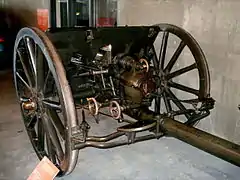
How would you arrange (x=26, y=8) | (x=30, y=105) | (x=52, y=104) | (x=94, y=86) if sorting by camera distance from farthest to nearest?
(x=26, y=8) → (x=94, y=86) → (x=30, y=105) → (x=52, y=104)

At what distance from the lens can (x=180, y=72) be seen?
2.83 metres

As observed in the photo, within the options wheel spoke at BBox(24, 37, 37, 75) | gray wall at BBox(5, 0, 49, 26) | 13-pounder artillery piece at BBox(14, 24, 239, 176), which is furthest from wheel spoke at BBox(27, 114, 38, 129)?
gray wall at BBox(5, 0, 49, 26)

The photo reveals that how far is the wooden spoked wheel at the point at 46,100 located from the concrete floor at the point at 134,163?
216 mm

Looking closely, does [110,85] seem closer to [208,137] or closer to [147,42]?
[147,42]

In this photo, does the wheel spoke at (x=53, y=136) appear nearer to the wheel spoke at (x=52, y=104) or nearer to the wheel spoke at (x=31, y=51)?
the wheel spoke at (x=52, y=104)

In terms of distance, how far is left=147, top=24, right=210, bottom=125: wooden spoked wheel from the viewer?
8.49ft

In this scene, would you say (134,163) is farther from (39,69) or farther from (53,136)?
(39,69)

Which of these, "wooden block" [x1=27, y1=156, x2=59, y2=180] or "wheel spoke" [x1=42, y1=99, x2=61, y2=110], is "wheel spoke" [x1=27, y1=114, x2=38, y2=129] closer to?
"wheel spoke" [x1=42, y1=99, x2=61, y2=110]

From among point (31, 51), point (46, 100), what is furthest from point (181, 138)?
point (31, 51)

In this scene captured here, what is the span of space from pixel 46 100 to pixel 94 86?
1.74 feet

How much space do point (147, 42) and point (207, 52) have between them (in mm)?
509

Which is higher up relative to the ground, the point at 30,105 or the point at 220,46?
the point at 220,46

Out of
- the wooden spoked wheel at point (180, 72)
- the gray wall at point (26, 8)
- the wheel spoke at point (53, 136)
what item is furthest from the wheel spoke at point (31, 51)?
the gray wall at point (26, 8)

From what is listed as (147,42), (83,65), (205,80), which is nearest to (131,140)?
(83,65)
